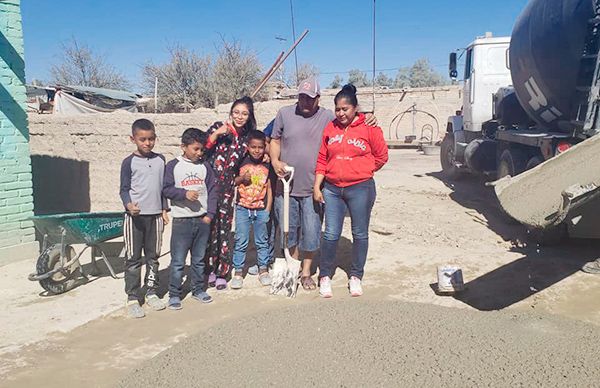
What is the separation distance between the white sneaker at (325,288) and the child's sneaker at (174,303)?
4.17 ft

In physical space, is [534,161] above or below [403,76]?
below

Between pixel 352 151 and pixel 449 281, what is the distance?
58.5 inches

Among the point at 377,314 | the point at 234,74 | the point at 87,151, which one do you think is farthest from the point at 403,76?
the point at 377,314

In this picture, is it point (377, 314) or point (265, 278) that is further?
point (265, 278)

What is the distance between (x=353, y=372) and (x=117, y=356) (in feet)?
5.44

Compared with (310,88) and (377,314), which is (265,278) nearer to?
(377,314)

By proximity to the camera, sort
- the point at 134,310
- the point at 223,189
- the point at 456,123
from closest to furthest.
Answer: the point at 134,310 < the point at 223,189 < the point at 456,123

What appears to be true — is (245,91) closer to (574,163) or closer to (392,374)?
(574,163)

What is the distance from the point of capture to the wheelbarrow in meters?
5.09

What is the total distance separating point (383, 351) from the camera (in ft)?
11.2

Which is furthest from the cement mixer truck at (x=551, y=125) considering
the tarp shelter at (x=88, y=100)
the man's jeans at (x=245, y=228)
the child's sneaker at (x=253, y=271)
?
the tarp shelter at (x=88, y=100)

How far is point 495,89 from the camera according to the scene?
36.8 ft

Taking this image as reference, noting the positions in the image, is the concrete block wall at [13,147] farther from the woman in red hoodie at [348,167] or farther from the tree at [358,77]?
the tree at [358,77]

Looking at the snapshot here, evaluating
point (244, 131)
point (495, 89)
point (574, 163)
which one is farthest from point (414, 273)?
point (495, 89)
